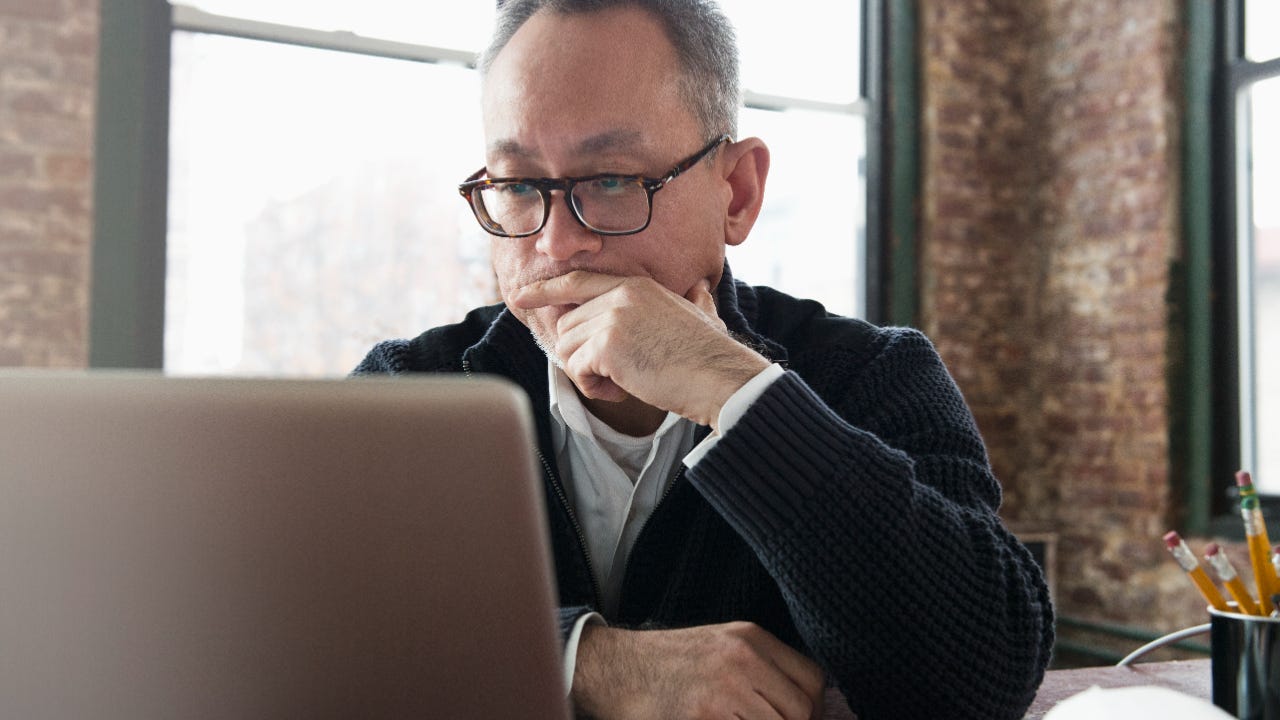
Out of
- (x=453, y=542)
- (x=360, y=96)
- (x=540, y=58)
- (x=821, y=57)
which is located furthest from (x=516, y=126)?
(x=821, y=57)

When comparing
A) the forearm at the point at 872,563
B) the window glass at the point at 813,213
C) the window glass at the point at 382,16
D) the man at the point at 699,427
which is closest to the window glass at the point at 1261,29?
the window glass at the point at 813,213

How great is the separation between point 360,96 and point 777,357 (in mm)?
2038

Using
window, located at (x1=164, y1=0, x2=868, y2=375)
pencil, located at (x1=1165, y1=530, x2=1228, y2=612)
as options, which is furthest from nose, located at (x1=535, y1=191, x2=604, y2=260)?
window, located at (x1=164, y1=0, x2=868, y2=375)

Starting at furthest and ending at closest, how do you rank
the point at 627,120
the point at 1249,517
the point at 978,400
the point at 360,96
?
the point at 978,400
the point at 360,96
the point at 627,120
the point at 1249,517

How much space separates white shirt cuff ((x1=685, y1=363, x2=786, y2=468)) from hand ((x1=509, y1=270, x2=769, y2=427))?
1.0 inches

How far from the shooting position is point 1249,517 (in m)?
1.01

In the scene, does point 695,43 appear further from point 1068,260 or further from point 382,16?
point 1068,260

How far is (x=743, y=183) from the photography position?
1.41m

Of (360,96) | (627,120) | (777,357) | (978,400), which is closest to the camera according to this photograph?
(627,120)

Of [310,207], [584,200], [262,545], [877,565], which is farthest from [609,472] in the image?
[310,207]

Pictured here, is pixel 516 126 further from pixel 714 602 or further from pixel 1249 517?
pixel 1249 517

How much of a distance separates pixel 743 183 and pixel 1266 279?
2.49 m

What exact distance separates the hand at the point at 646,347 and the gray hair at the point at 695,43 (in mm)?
302

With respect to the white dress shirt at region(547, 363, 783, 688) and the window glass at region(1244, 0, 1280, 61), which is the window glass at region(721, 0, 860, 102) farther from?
the white dress shirt at region(547, 363, 783, 688)
